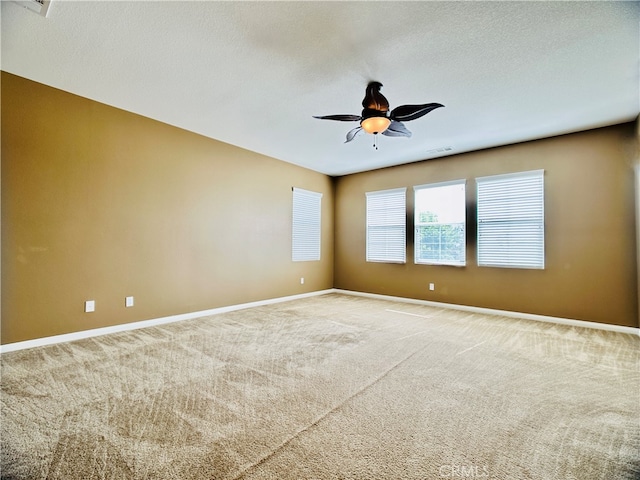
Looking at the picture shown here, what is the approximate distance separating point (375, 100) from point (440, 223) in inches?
135

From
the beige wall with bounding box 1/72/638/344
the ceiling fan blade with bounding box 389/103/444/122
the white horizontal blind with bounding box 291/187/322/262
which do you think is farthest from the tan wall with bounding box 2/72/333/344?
the ceiling fan blade with bounding box 389/103/444/122

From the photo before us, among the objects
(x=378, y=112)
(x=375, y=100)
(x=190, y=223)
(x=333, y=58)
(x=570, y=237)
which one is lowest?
(x=570, y=237)

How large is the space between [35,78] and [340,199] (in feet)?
18.3

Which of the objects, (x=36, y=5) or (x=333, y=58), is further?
(x=333, y=58)

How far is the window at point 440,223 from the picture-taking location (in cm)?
553

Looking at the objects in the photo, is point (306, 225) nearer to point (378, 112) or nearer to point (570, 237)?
point (378, 112)

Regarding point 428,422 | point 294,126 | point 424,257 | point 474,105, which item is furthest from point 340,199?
point 428,422

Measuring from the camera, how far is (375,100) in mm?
3062

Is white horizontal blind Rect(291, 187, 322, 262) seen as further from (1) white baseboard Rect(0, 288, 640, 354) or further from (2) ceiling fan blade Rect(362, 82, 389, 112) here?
(2) ceiling fan blade Rect(362, 82, 389, 112)

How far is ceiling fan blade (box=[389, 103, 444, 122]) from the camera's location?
2.92m

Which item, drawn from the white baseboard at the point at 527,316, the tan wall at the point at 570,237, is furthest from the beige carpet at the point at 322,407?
the tan wall at the point at 570,237

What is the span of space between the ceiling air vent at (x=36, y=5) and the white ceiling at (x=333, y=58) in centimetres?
6

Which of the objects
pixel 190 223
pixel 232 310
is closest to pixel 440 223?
pixel 232 310

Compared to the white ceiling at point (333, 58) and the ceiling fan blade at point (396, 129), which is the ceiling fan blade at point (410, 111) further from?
the white ceiling at point (333, 58)
